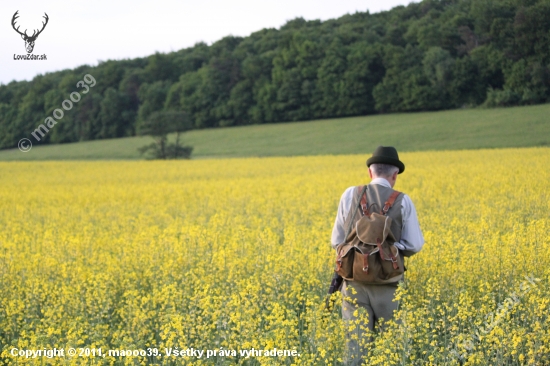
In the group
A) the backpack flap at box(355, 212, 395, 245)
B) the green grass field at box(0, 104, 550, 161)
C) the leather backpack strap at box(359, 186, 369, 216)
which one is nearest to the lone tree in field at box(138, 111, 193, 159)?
the green grass field at box(0, 104, 550, 161)

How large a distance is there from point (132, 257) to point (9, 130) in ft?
251

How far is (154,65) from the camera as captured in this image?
88.9 meters

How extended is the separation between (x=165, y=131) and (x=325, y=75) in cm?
2232

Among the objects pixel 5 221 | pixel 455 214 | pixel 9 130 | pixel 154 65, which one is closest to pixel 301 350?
pixel 455 214

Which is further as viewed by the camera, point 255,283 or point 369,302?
point 255,283

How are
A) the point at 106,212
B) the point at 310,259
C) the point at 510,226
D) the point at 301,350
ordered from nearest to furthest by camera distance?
the point at 301,350 < the point at 310,259 < the point at 510,226 < the point at 106,212

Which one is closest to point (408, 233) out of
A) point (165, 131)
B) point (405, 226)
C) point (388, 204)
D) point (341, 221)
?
point (405, 226)

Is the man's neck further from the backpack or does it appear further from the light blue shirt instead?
the backpack

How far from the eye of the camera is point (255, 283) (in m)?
6.31

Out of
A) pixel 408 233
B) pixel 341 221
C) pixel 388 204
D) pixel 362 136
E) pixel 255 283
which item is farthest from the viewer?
pixel 362 136

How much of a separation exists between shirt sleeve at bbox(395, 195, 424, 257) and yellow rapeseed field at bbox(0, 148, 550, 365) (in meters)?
0.38

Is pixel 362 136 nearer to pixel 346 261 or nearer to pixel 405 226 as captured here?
pixel 405 226

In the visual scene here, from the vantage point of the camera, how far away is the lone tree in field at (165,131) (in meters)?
54.8

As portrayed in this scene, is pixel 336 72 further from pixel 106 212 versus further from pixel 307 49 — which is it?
pixel 106 212
